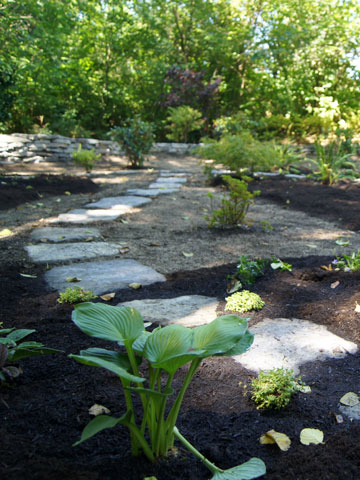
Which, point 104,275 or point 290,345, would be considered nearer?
point 290,345

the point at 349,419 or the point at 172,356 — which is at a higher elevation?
the point at 172,356

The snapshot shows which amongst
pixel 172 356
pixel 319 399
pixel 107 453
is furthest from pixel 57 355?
pixel 319 399

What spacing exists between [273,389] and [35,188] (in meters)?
5.11

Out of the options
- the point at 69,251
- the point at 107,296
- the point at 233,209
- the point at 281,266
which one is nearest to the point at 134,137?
the point at 233,209

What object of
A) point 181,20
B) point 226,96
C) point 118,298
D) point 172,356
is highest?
point 181,20

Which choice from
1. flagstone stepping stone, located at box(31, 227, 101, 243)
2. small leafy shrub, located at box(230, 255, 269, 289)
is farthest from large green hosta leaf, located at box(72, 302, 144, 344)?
flagstone stepping stone, located at box(31, 227, 101, 243)

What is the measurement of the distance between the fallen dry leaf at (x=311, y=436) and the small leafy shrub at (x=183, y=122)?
10.5 meters

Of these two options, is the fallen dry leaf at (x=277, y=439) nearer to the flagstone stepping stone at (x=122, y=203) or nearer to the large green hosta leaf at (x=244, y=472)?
the large green hosta leaf at (x=244, y=472)

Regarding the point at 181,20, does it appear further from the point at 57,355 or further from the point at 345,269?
the point at 57,355

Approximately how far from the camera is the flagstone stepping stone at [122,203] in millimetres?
4639

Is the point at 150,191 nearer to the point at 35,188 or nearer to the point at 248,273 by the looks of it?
the point at 35,188

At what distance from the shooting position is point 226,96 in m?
13.4

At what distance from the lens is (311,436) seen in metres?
1.09

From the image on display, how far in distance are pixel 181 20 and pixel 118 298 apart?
13.2 meters
